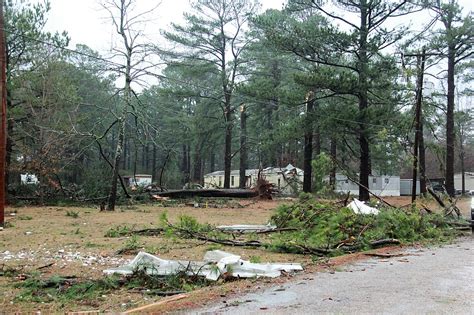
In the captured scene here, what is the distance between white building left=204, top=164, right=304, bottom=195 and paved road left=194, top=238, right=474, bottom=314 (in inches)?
858

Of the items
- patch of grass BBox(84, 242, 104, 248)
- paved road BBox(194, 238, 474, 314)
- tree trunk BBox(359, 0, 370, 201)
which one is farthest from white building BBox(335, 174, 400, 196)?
paved road BBox(194, 238, 474, 314)

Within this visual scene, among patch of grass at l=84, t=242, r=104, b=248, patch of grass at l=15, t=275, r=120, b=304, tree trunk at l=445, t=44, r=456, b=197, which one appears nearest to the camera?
patch of grass at l=15, t=275, r=120, b=304

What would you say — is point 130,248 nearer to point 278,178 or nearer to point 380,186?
point 278,178

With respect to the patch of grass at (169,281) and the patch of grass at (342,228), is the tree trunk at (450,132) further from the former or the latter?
the patch of grass at (169,281)

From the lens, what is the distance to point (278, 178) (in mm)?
40781

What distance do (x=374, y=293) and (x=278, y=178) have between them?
35554 mm

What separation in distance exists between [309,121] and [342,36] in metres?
4.88

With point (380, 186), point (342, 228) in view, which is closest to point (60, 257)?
point (342, 228)

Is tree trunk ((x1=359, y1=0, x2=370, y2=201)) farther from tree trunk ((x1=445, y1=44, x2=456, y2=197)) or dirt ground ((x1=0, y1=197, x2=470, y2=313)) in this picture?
dirt ground ((x1=0, y1=197, x2=470, y2=313))

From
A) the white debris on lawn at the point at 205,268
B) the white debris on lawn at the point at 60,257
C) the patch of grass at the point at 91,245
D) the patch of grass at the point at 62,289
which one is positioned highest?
the white debris on lawn at the point at 205,268

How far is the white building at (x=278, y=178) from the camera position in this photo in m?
31.2

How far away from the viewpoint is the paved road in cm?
460

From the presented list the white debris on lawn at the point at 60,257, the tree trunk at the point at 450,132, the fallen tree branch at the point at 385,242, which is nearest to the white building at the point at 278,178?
the tree trunk at the point at 450,132

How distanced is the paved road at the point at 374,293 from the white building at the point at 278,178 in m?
21.8
